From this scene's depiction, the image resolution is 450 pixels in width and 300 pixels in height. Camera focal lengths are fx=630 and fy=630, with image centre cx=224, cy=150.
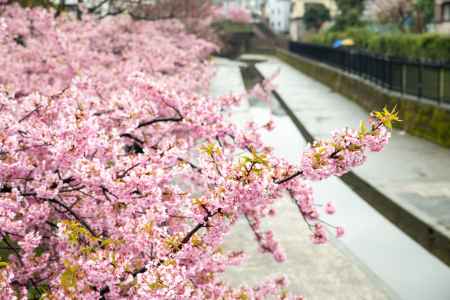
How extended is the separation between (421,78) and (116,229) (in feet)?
38.1

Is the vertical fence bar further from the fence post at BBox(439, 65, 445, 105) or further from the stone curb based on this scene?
the stone curb

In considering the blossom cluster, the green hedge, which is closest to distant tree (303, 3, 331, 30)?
the green hedge

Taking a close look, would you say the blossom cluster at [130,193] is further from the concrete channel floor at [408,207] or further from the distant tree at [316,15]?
the distant tree at [316,15]

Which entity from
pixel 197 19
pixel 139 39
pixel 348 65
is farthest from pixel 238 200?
pixel 197 19

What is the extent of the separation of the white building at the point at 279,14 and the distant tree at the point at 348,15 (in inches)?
1480

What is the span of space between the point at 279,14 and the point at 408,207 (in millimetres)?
102650

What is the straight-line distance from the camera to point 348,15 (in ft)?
209

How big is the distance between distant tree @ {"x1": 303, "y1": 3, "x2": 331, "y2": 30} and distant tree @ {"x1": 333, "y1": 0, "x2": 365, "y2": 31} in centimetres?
1538

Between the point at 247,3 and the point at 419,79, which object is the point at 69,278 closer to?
the point at 419,79

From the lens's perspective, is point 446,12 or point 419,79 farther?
point 446,12

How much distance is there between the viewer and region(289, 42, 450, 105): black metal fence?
13195mm

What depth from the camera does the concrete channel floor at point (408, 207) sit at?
6613 millimetres

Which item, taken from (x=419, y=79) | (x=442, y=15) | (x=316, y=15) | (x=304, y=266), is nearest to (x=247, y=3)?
(x=316, y=15)

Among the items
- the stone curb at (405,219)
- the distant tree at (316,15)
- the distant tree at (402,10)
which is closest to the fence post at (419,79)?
the stone curb at (405,219)
